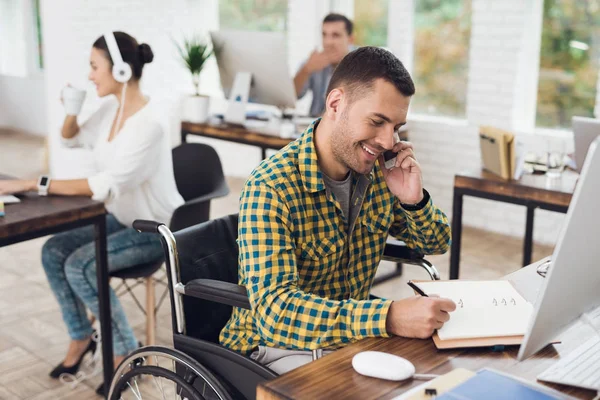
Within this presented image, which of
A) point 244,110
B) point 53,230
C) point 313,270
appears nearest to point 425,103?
point 244,110

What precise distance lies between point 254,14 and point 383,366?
5048 mm

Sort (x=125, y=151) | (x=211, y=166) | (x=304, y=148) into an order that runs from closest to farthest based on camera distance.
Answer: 1. (x=304, y=148)
2. (x=125, y=151)
3. (x=211, y=166)

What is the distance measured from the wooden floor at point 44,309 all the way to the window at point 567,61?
0.80m

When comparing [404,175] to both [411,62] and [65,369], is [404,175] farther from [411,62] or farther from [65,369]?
[411,62]

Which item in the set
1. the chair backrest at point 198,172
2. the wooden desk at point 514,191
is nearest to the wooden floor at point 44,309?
the chair backrest at point 198,172

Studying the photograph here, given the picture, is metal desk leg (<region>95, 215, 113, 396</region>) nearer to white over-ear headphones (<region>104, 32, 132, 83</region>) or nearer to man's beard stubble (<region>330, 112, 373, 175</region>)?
white over-ear headphones (<region>104, 32, 132, 83</region>)

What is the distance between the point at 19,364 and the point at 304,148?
5.62 ft

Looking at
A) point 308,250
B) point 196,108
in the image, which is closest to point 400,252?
point 308,250

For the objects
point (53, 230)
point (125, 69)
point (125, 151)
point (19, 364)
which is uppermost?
point (125, 69)

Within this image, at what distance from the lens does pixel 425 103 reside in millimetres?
4758

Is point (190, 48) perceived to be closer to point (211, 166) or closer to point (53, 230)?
point (211, 166)

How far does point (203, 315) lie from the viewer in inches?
64.2

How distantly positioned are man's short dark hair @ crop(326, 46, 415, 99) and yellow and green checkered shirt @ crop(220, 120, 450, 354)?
154 mm

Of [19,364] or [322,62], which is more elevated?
[322,62]
